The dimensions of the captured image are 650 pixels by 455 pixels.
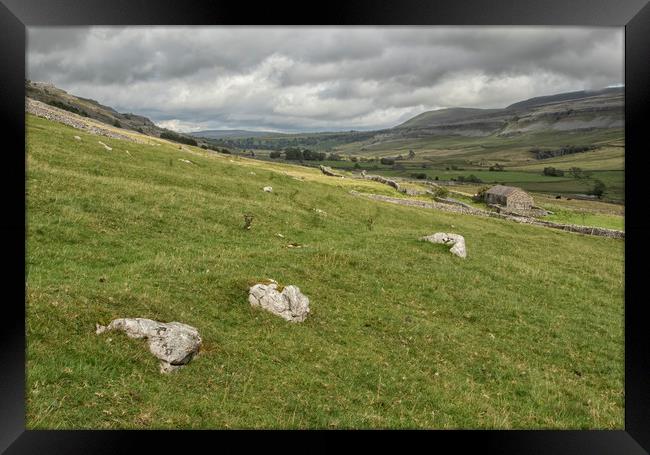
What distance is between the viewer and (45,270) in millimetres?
12898

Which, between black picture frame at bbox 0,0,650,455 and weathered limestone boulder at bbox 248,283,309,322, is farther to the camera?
weathered limestone boulder at bbox 248,283,309,322

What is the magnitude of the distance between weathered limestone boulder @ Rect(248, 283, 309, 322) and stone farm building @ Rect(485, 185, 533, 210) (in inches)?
2760

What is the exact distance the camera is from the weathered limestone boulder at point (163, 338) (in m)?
8.62

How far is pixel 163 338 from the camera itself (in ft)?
29.0

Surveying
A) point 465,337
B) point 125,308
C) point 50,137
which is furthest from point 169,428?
point 50,137

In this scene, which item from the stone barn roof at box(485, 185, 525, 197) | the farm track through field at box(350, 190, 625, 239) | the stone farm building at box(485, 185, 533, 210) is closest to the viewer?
the farm track through field at box(350, 190, 625, 239)

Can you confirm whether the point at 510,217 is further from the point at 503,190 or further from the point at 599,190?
the point at 599,190

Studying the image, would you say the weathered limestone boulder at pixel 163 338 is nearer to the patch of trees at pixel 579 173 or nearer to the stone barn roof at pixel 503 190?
the stone barn roof at pixel 503 190

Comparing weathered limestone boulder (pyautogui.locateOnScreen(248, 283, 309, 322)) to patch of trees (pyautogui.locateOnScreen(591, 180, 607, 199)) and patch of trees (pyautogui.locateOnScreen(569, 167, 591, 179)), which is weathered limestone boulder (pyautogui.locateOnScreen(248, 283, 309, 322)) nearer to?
patch of trees (pyautogui.locateOnScreen(591, 180, 607, 199))

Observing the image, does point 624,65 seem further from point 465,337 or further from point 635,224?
point 465,337

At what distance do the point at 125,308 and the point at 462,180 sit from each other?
449ft

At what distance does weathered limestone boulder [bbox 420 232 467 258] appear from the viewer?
22.1 m

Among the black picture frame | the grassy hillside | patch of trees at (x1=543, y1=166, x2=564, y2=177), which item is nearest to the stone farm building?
the grassy hillside

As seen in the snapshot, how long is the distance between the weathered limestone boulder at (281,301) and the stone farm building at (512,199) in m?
70.1
